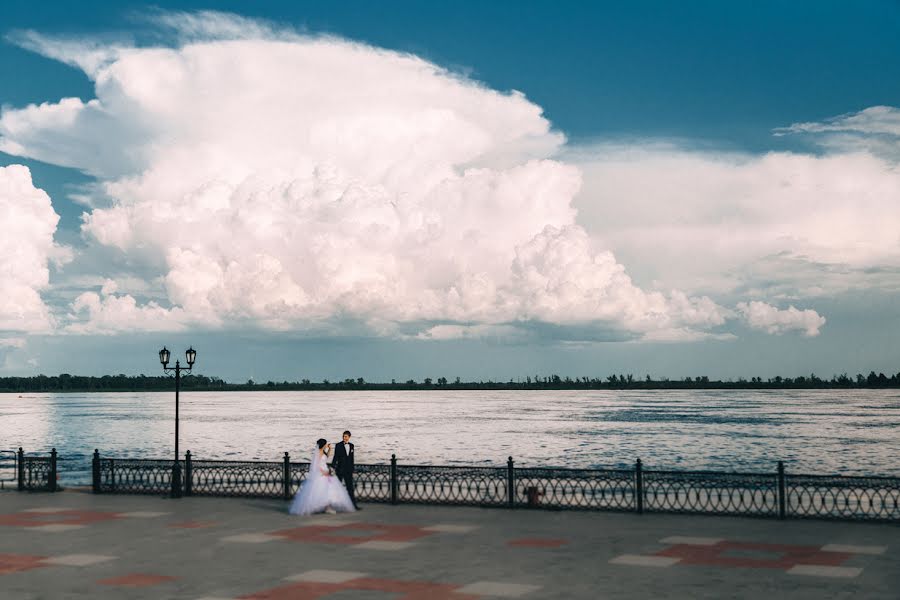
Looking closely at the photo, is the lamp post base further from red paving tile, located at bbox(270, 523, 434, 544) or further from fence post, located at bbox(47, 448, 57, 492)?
red paving tile, located at bbox(270, 523, 434, 544)

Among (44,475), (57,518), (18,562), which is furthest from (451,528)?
(44,475)

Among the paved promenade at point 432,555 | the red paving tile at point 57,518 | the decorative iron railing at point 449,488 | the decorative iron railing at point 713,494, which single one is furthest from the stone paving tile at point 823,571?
the red paving tile at point 57,518

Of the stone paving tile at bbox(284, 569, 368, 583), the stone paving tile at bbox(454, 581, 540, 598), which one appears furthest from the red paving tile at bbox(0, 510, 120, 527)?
the stone paving tile at bbox(454, 581, 540, 598)

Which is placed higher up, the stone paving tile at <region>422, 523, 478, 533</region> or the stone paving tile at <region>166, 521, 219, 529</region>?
the stone paving tile at <region>422, 523, 478, 533</region>

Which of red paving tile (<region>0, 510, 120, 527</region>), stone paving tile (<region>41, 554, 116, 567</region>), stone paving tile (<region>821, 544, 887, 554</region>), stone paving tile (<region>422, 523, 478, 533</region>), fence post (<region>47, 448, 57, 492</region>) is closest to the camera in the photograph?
stone paving tile (<region>41, 554, 116, 567</region>)

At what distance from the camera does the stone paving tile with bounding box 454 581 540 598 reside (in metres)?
13.4

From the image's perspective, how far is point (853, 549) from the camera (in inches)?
656

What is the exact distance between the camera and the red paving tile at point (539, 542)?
17516 millimetres

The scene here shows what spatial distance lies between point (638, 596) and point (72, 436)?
101 metres

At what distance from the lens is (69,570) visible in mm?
15281

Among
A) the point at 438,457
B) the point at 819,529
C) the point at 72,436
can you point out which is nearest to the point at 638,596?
the point at 819,529

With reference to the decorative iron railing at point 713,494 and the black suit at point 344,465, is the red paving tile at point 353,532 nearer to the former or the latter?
the black suit at point 344,465

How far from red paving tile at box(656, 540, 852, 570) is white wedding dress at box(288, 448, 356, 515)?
27.6 ft

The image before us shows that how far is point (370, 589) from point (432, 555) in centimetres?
297
